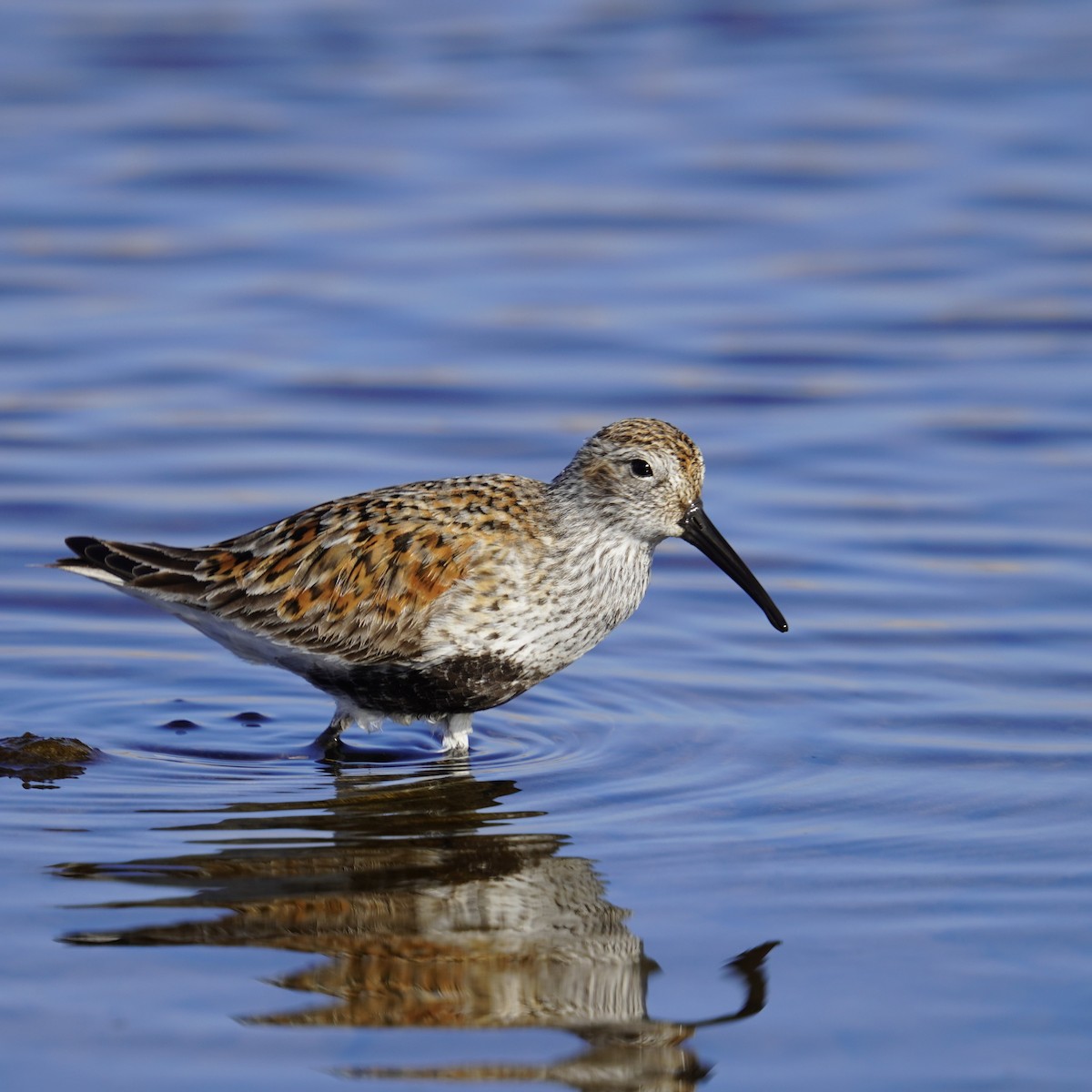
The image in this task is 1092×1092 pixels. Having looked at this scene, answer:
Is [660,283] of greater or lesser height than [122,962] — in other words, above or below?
above

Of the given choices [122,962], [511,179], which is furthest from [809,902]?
[511,179]

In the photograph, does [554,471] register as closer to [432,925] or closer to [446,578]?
[446,578]

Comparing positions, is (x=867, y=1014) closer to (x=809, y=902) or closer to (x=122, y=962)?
(x=809, y=902)

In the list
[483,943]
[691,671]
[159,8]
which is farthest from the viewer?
[159,8]

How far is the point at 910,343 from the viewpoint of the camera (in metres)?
15.3

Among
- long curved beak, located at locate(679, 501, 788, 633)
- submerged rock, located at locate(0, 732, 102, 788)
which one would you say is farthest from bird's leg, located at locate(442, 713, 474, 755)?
submerged rock, located at locate(0, 732, 102, 788)

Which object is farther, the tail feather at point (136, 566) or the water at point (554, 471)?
the tail feather at point (136, 566)

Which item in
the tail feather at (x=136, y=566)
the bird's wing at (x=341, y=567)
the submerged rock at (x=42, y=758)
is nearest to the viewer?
the submerged rock at (x=42, y=758)

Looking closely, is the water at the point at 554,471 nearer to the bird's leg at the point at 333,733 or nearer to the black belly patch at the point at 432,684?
the bird's leg at the point at 333,733

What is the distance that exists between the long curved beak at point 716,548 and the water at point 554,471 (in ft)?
1.95

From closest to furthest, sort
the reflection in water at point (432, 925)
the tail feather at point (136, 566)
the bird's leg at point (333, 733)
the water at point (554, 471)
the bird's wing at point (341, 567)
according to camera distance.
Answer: the reflection in water at point (432, 925) < the water at point (554, 471) < the bird's wing at point (341, 567) < the bird's leg at point (333, 733) < the tail feather at point (136, 566)

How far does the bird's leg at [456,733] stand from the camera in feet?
29.2

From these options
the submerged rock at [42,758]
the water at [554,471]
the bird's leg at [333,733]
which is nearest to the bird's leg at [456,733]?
the water at [554,471]

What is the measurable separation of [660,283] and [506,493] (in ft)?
26.1
